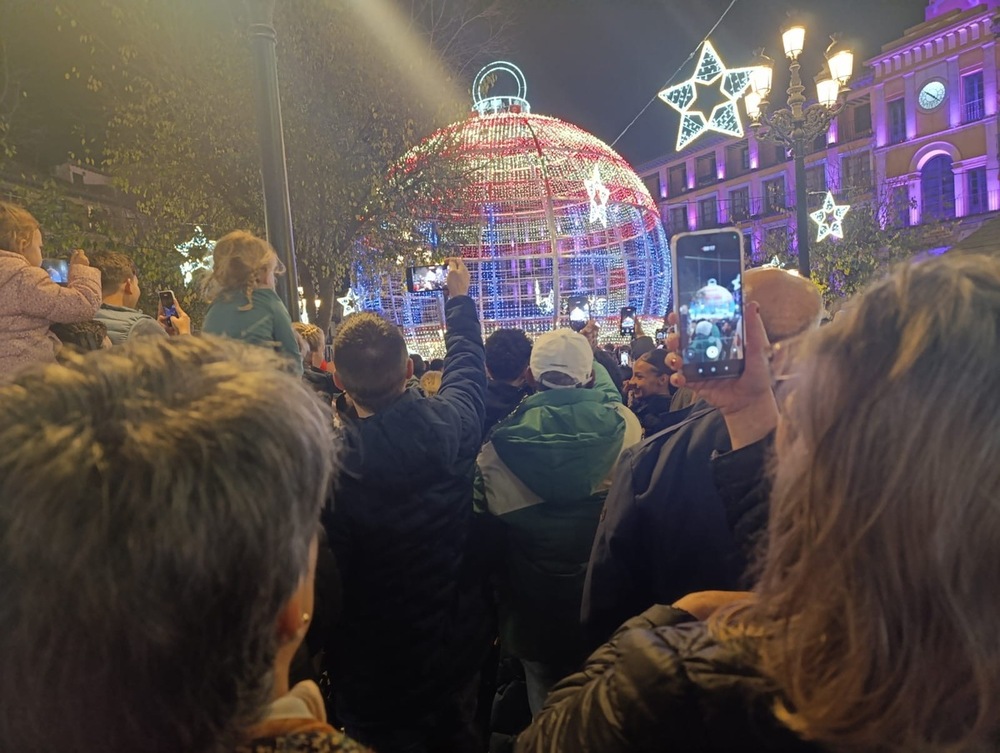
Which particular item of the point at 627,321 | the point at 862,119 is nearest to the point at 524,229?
the point at 627,321

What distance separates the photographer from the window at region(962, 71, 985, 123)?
30.8 metres

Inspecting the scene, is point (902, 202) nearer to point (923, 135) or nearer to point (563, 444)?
point (923, 135)

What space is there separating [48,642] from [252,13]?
3923 millimetres

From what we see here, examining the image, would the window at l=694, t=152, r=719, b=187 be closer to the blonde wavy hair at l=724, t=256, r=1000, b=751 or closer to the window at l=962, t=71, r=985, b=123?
the window at l=962, t=71, r=985, b=123

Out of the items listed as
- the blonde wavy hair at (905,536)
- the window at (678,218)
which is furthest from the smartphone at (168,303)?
the window at (678,218)

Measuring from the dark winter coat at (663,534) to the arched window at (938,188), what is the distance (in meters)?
37.2

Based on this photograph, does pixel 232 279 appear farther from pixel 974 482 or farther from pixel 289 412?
pixel 974 482

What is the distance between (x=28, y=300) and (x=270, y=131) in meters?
1.58

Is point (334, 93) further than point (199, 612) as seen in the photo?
Yes

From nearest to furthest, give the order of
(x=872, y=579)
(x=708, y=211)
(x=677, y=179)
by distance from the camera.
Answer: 1. (x=872, y=579)
2. (x=708, y=211)
3. (x=677, y=179)

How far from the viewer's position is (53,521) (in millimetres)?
737

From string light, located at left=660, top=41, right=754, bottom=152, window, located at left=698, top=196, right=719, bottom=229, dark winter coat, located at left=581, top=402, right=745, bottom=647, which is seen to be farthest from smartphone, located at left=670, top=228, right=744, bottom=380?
window, located at left=698, top=196, right=719, bottom=229

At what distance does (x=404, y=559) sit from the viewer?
255 centimetres

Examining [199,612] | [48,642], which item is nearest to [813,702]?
[199,612]
